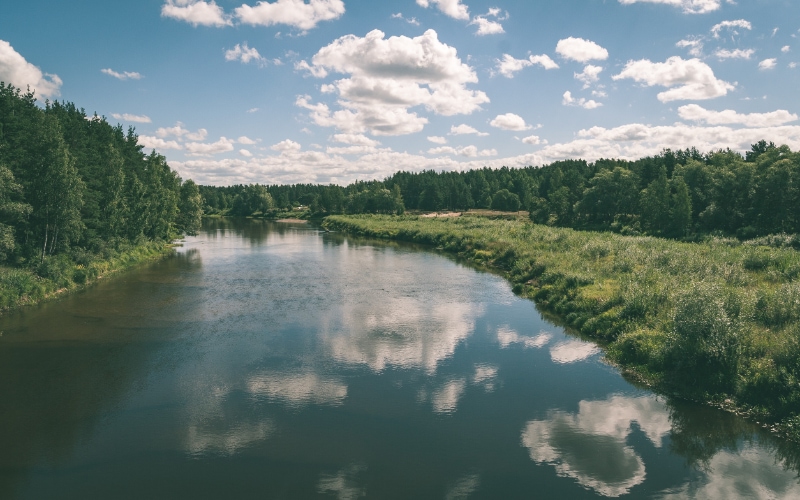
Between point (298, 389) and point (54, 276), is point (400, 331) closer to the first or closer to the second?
point (298, 389)

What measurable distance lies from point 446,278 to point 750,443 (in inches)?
1148

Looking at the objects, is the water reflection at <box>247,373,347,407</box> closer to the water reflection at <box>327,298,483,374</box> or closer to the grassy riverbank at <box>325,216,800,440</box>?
the water reflection at <box>327,298,483,374</box>

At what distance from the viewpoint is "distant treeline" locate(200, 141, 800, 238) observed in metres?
57.0

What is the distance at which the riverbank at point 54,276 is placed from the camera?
1177 inches

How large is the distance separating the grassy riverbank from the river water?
4.41 ft

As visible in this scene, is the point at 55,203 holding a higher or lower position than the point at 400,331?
higher

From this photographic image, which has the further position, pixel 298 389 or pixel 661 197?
pixel 661 197

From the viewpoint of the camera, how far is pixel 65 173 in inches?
1382

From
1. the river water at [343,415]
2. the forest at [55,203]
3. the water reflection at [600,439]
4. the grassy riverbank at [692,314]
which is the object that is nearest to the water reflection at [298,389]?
the river water at [343,415]

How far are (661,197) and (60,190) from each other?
71.0 meters

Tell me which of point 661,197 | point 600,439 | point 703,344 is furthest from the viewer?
point 661,197

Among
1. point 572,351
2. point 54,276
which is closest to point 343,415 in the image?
point 572,351

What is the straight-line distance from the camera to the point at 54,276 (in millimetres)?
34062

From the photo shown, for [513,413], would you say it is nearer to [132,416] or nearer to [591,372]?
[591,372]
